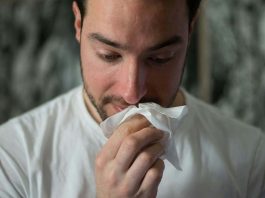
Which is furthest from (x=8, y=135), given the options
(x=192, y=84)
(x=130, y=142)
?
(x=192, y=84)

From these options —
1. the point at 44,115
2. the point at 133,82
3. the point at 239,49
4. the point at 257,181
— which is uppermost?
the point at 133,82

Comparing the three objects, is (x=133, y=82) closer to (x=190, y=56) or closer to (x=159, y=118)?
(x=159, y=118)

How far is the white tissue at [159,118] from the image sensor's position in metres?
0.91

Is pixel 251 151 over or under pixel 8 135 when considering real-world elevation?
under

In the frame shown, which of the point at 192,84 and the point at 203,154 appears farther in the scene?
the point at 192,84

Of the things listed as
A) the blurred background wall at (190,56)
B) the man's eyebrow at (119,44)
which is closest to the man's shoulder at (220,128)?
the man's eyebrow at (119,44)

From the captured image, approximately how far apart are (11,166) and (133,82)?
0.33 metres

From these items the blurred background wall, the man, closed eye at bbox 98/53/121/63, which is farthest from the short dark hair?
the blurred background wall

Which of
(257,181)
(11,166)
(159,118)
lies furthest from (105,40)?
(257,181)

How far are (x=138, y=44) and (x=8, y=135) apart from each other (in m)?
0.38

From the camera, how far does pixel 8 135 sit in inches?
42.2

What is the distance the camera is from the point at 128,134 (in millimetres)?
873

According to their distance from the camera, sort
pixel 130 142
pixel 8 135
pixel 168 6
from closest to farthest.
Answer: pixel 130 142, pixel 168 6, pixel 8 135

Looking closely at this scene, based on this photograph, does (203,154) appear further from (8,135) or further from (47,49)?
(47,49)
